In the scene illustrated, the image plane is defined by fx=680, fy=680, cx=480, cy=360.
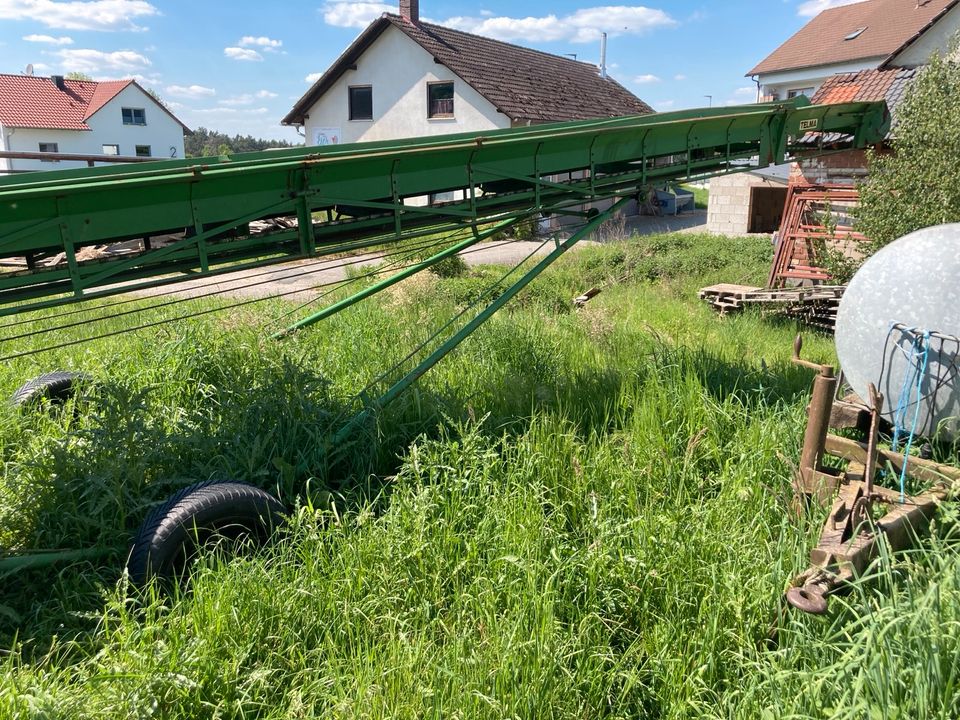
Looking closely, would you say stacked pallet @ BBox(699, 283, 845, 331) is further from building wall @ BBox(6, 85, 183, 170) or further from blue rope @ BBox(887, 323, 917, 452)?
building wall @ BBox(6, 85, 183, 170)

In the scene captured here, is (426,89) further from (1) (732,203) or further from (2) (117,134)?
(2) (117,134)

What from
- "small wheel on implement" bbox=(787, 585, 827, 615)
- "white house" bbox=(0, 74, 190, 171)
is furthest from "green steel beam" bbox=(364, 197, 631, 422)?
"white house" bbox=(0, 74, 190, 171)

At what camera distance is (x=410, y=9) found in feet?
79.4

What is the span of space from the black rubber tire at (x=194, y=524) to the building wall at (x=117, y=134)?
150 feet

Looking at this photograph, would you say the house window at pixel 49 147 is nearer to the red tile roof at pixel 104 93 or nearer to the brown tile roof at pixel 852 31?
the red tile roof at pixel 104 93

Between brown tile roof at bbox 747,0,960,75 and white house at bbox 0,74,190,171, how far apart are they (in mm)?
39479

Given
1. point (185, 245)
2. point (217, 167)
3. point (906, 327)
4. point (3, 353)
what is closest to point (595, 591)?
point (906, 327)

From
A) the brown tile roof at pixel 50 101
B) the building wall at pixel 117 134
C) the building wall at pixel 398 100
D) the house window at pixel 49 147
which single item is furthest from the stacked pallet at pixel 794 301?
the house window at pixel 49 147

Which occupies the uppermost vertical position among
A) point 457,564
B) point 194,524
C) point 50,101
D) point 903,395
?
point 50,101

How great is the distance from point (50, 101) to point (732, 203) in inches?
1713

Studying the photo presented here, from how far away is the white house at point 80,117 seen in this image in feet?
136

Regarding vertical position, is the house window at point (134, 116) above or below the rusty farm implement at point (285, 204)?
above

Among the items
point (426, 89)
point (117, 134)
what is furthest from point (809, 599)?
point (117, 134)

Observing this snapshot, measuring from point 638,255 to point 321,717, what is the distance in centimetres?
1390
